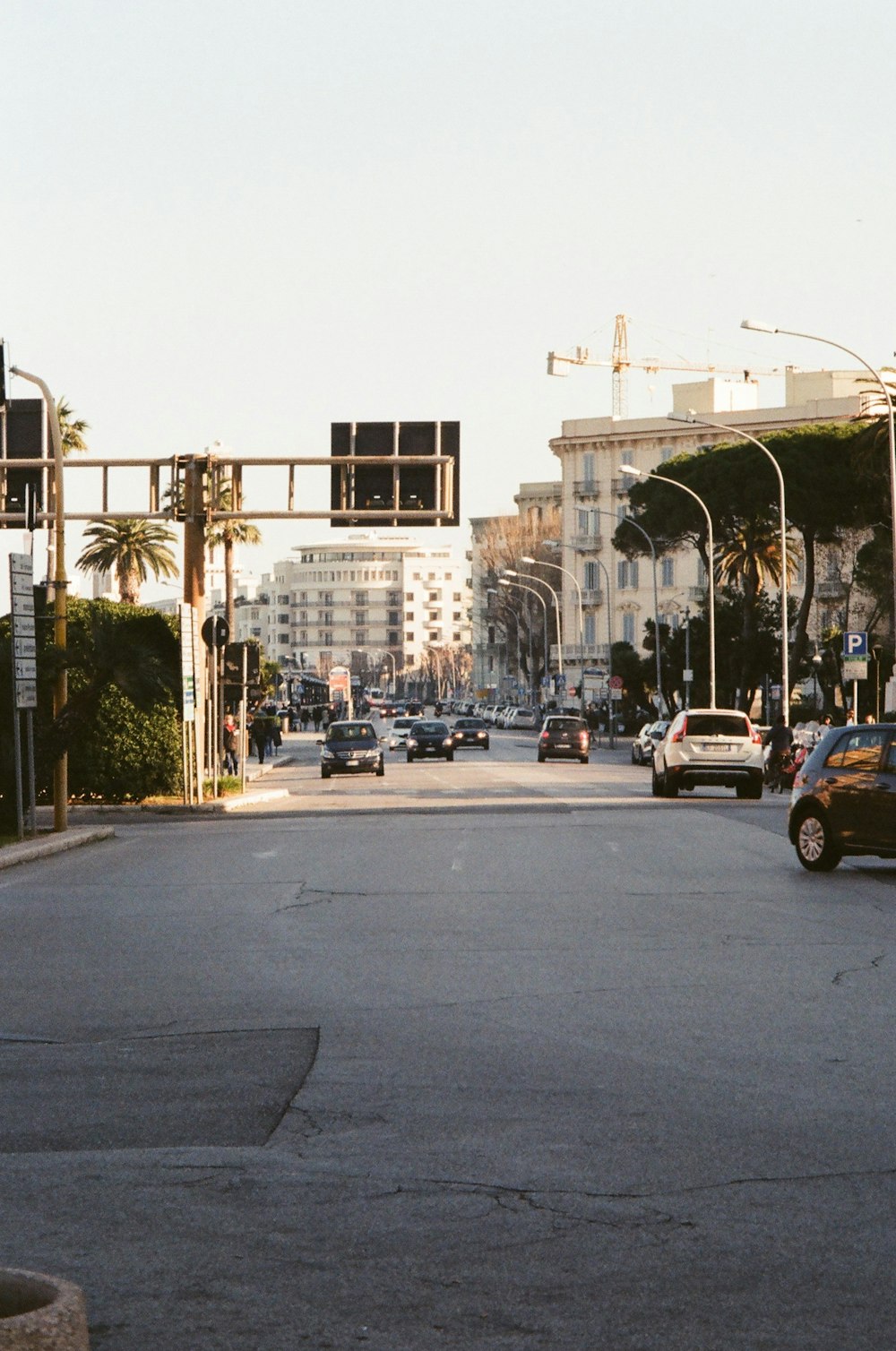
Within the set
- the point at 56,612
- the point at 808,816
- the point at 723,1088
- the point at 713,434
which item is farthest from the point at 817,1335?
the point at 713,434

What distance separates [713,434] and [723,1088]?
131m

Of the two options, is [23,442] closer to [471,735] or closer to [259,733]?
[259,733]

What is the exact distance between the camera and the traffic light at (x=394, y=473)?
37594mm

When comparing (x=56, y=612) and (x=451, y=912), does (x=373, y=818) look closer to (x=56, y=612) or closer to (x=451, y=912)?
(x=56, y=612)

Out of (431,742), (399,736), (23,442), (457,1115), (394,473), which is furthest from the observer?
(399,736)

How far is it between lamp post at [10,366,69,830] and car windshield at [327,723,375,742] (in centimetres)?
2861

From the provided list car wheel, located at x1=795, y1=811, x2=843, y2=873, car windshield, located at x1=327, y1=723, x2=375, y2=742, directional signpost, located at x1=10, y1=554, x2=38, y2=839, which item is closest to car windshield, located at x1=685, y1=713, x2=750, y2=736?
directional signpost, located at x1=10, y1=554, x2=38, y2=839

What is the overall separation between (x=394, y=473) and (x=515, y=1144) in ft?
100

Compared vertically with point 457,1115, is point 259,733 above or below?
above

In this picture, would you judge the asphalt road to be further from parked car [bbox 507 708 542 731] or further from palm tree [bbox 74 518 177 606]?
parked car [bbox 507 708 542 731]

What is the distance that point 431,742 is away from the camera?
7425cm

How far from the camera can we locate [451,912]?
55.2 ft

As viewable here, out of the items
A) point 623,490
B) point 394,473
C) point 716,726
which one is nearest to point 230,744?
point 394,473

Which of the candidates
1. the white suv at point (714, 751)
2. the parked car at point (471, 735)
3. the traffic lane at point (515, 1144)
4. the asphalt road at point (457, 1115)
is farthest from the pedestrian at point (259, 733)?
the traffic lane at point (515, 1144)
